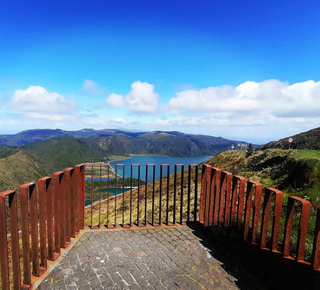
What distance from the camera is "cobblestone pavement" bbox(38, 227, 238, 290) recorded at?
304cm

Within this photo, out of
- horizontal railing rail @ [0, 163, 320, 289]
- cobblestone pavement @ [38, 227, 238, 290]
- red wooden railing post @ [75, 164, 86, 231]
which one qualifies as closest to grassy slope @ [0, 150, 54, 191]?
red wooden railing post @ [75, 164, 86, 231]

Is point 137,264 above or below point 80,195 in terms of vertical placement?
below

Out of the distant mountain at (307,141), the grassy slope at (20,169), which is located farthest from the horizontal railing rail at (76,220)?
the grassy slope at (20,169)

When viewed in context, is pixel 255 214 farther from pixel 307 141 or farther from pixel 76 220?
pixel 307 141

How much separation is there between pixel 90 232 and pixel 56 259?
1014 mm

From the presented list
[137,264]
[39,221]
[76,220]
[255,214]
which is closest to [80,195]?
[76,220]

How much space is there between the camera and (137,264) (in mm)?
3480

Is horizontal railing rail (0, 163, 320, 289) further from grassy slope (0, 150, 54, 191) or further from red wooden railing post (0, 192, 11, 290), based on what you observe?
grassy slope (0, 150, 54, 191)

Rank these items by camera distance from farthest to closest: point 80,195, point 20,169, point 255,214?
point 20,169 → point 80,195 → point 255,214

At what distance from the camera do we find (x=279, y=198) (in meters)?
3.07

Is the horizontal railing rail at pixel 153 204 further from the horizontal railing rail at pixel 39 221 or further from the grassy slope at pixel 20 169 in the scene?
the grassy slope at pixel 20 169

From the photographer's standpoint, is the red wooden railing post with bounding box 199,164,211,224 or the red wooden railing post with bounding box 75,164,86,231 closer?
the red wooden railing post with bounding box 75,164,86,231

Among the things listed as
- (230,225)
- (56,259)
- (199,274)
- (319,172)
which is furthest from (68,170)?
(319,172)

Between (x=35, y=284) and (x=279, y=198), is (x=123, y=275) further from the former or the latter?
(x=279, y=198)
